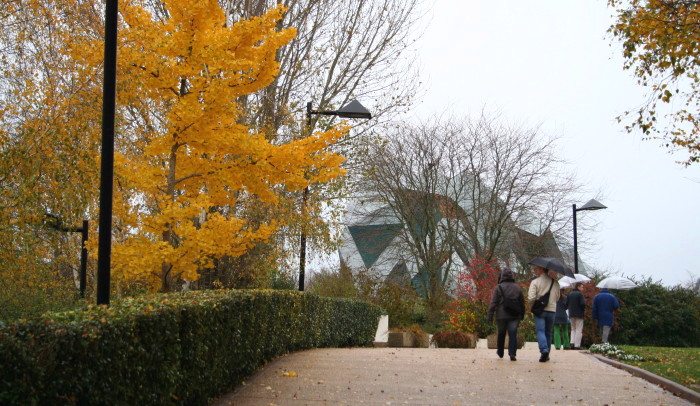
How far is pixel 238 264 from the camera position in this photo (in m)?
18.3

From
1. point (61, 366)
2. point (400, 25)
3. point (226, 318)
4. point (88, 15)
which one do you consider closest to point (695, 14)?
point (226, 318)

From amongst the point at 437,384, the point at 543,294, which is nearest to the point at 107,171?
the point at 437,384

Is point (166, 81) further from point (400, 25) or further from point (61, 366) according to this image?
point (400, 25)

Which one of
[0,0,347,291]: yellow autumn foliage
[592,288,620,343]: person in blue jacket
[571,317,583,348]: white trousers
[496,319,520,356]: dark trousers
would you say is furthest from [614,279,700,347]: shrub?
[0,0,347,291]: yellow autumn foliage

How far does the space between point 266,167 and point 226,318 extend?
4859mm

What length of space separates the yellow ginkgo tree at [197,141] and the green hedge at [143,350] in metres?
2.49

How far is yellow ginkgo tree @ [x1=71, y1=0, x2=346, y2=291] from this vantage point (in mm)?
11883

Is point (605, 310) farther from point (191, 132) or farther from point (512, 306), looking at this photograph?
point (191, 132)

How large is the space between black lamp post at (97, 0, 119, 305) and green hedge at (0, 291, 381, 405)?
335 millimetres

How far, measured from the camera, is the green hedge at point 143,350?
4035 mm

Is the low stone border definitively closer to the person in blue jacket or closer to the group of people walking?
the group of people walking

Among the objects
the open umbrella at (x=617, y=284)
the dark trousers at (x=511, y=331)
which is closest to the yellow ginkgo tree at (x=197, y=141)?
the dark trousers at (x=511, y=331)

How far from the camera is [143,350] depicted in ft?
17.6

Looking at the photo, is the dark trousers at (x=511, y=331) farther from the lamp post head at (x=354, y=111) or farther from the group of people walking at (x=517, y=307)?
the lamp post head at (x=354, y=111)
